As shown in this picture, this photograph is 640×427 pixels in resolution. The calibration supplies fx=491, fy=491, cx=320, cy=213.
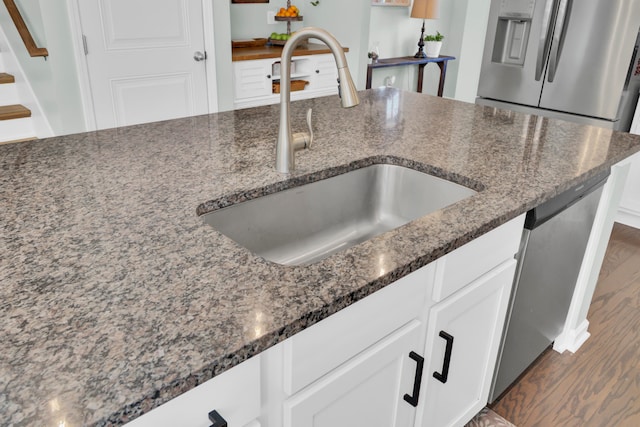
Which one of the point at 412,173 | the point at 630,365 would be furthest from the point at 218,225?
the point at 630,365

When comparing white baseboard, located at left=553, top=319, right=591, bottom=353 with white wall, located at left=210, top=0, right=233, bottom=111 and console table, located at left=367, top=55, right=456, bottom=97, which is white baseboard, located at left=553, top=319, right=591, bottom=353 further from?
console table, located at left=367, top=55, right=456, bottom=97

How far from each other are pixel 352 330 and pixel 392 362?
0.72 ft

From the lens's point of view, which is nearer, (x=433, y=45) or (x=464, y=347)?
(x=464, y=347)

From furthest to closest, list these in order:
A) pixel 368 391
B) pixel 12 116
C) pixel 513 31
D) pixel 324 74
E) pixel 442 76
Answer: pixel 442 76, pixel 324 74, pixel 513 31, pixel 12 116, pixel 368 391

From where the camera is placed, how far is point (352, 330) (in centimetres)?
94

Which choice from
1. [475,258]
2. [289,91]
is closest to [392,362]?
[475,258]

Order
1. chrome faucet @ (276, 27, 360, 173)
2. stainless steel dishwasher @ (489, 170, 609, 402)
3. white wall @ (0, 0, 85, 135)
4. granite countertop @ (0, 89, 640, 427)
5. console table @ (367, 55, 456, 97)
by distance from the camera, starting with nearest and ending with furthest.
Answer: granite countertop @ (0, 89, 640, 427) < chrome faucet @ (276, 27, 360, 173) < stainless steel dishwasher @ (489, 170, 609, 402) < white wall @ (0, 0, 85, 135) < console table @ (367, 55, 456, 97)

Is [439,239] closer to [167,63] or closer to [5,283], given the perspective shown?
[5,283]

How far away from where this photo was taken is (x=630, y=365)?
6.91ft

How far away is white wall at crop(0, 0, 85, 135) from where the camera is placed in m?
2.86

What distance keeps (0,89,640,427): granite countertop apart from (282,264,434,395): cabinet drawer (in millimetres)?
69

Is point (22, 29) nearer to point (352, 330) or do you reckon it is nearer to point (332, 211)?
point (332, 211)

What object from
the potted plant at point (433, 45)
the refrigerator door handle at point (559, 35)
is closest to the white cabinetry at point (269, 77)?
the potted plant at point (433, 45)

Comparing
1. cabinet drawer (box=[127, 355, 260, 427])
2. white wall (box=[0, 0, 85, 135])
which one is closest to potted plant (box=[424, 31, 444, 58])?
white wall (box=[0, 0, 85, 135])
